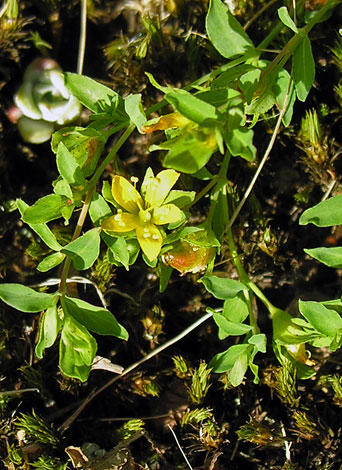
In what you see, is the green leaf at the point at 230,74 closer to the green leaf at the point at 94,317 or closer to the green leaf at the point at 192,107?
the green leaf at the point at 192,107

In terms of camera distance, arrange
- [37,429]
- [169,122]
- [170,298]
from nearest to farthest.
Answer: [169,122] < [37,429] < [170,298]

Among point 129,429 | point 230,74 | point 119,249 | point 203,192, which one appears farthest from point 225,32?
point 129,429

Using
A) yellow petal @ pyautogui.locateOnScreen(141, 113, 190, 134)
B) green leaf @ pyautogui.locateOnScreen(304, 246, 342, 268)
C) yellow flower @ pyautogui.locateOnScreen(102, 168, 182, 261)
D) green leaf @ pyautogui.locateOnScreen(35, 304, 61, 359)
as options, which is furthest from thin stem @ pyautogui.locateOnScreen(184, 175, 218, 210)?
green leaf @ pyautogui.locateOnScreen(35, 304, 61, 359)

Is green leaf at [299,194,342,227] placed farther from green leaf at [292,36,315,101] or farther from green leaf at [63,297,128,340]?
green leaf at [63,297,128,340]

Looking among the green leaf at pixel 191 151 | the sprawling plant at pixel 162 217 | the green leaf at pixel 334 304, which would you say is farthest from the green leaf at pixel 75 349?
the green leaf at pixel 334 304

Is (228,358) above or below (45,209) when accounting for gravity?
below

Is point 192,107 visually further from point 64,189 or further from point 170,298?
point 170,298
